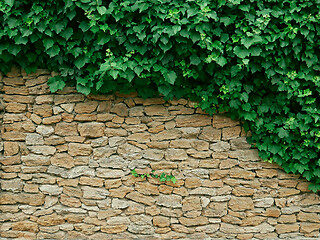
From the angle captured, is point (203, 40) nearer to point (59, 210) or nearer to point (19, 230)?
point (59, 210)

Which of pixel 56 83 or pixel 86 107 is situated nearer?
pixel 56 83

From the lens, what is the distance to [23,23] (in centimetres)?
312

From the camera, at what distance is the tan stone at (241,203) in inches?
142

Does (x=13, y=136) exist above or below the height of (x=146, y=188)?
above

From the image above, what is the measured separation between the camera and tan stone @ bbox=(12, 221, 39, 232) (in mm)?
3547

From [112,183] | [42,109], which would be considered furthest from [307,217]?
[42,109]

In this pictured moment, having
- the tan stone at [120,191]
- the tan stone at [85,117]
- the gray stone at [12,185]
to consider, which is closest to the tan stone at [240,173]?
the tan stone at [120,191]

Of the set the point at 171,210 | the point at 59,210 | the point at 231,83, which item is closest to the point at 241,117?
the point at 231,83

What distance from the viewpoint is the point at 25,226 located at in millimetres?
3555

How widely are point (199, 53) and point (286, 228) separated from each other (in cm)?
242

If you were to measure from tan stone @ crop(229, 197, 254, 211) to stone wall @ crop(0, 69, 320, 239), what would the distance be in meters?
0.01

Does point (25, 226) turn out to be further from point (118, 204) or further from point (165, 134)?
point (165, 134)

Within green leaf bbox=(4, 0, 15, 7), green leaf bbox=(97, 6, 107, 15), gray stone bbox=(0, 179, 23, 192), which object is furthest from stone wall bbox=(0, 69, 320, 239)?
green leaf bbox=(97, 6, 107, 15)

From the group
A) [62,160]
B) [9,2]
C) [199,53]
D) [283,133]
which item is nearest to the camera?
[9,2]
